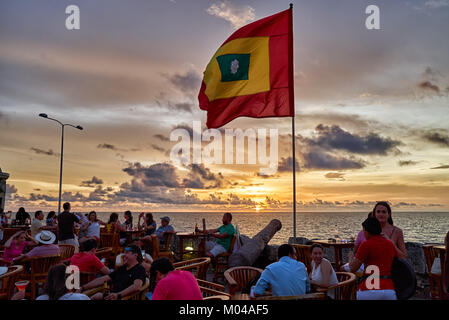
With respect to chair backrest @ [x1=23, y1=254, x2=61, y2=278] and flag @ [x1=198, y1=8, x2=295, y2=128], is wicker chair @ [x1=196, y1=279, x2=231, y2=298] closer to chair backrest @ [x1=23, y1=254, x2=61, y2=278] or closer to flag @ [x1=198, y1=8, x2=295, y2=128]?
chair backrest @ [x1=23, y1=254, x2=61, y2=278]

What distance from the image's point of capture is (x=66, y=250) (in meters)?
8.17

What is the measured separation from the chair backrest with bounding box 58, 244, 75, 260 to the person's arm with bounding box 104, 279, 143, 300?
12.7 feet

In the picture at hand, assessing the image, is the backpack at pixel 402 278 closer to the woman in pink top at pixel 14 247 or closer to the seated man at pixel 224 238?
the seated man at pixel 224 238

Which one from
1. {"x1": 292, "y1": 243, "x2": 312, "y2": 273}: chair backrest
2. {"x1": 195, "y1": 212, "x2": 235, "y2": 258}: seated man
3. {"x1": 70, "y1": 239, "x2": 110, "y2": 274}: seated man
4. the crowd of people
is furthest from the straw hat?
{"x1": 292, "y1": 243, "x2": 312, "y2": 273}: chair backrest

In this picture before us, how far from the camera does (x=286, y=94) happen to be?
821 centimetres

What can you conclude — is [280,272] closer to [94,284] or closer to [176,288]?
Answer: [176,288]

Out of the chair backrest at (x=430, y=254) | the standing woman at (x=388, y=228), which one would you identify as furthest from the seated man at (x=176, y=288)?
the chair backrest at (x=430, y=254)

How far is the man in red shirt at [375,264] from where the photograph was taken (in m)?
3.73

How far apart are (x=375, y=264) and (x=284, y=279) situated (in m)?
1.11

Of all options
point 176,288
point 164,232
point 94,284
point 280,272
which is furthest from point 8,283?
point 164,232

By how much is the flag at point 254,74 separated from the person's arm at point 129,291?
15.5 feet

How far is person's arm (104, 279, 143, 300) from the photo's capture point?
4673 millimetres
